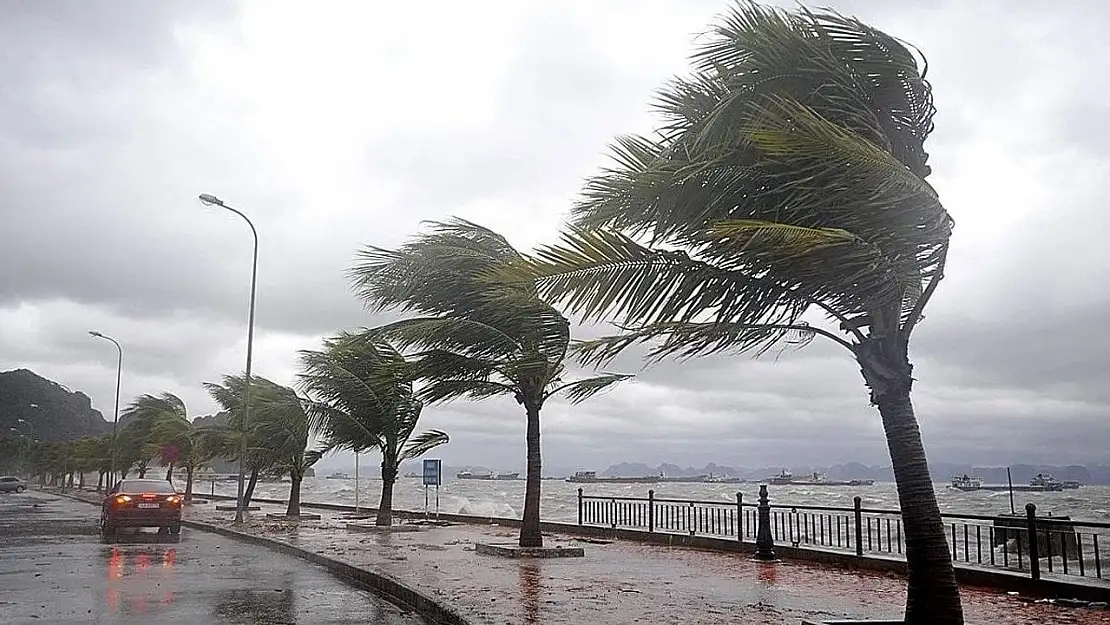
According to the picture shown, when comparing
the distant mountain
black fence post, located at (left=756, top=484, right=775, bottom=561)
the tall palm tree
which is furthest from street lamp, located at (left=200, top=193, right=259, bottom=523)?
the distant mountain

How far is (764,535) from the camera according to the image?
1628cm

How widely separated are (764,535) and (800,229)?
10.2m

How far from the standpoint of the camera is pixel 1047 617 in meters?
9.88

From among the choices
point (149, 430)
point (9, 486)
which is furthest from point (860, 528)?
point (9, 486)

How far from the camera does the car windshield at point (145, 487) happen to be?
81.1ft

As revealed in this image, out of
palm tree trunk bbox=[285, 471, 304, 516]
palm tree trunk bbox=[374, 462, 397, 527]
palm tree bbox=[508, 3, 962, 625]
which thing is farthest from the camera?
palm tree trunk bbox=[285, 471, 304, 516]

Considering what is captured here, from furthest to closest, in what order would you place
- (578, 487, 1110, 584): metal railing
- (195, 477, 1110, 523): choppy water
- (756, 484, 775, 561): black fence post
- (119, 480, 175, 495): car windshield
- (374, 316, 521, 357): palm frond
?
(195, 477, 1110, 523): choppy water, (119, 480, 175, 495): car windshield, (374, 316, 521, 357): palm frond, (756, 484, 775, 561): black fence post, (578, 487, 1110, 584): metal railing

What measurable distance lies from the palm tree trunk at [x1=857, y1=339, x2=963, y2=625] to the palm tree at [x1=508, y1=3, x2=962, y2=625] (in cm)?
1

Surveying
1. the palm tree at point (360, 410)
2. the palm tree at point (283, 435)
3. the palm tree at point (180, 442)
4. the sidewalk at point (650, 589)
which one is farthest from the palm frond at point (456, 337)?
the palm tree at point (180, 442)

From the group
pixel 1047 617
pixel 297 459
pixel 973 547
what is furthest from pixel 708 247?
pixel 973 547

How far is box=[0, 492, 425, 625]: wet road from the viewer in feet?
34.2

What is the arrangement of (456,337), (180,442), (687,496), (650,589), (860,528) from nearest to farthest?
(650,589)
(860,528)
(456,337)
(180,442)
(687,496)

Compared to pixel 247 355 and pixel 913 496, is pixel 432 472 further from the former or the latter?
pixel 913 496

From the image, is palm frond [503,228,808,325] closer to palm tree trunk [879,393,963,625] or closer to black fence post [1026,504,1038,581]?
palm tree trunk [879,393,963,625]
